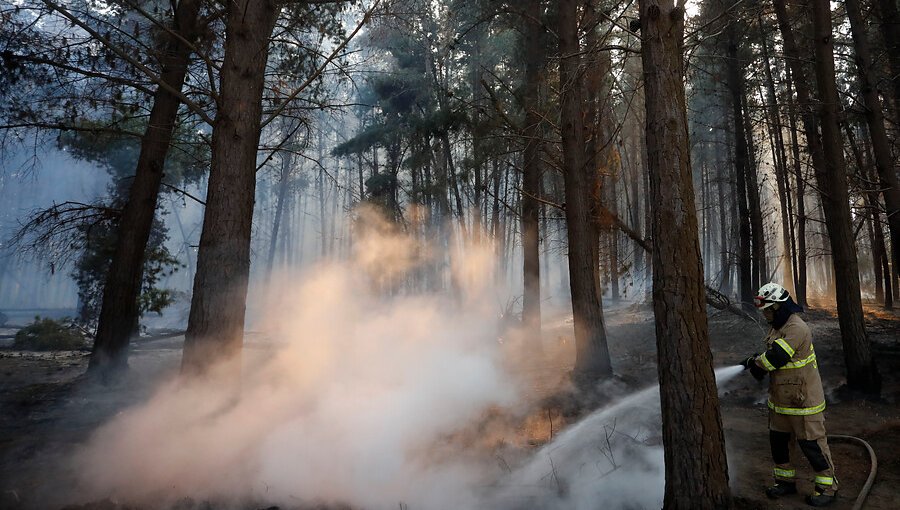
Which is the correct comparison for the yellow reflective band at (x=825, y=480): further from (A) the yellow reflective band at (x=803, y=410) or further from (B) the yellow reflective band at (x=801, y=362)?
(B) the yellow reflective band at (x=801, y=362)

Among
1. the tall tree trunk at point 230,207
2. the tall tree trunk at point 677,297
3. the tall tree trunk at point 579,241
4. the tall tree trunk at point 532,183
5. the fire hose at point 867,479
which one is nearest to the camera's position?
the tall tree trunk at point 677,297

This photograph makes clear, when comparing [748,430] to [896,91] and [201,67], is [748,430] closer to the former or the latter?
[896,91]

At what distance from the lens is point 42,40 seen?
7.25 meters

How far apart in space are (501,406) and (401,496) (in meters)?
3.59

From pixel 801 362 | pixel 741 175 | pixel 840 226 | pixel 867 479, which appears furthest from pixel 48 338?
pixel 741 175

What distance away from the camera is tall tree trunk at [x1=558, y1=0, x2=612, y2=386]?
9422mm

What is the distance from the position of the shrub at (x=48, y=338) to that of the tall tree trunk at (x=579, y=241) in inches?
645

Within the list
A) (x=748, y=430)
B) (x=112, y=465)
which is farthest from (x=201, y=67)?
(x=748, y=430)

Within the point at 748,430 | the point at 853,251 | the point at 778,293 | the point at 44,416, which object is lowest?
the point at 748,430

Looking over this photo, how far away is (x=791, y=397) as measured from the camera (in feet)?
16.1

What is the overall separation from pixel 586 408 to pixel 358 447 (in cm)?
406

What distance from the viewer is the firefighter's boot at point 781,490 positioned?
16.1 ft

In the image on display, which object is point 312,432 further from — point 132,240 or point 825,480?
point 132,240

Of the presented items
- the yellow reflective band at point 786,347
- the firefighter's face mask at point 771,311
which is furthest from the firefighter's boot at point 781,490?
the firefighter's face mask at point 771,311
